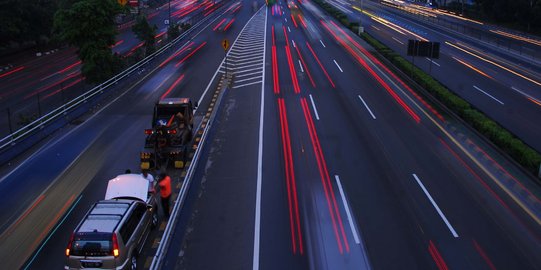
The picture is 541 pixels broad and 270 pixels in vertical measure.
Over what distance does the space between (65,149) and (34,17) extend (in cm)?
3899

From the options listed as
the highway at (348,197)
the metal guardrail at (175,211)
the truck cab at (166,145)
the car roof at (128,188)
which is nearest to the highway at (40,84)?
the truck cab at (166,145)

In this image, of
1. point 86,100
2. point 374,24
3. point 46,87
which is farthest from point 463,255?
point 374,24

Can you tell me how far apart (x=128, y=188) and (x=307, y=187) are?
23.2ft

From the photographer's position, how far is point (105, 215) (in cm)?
1301

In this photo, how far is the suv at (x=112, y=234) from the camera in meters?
12.0

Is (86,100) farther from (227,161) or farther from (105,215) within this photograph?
(105,215)

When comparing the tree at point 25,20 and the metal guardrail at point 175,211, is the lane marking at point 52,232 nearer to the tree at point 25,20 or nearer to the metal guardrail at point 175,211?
the metal guardrail at point 175,211

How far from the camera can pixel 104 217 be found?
1291 centimetres

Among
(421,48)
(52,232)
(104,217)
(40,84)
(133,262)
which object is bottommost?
(52,232)

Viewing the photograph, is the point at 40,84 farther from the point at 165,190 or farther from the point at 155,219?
the point at 155,219

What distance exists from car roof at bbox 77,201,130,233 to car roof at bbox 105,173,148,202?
1.32 metres

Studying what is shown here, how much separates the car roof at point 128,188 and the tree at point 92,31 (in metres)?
23.5

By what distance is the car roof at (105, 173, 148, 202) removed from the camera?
15195mm

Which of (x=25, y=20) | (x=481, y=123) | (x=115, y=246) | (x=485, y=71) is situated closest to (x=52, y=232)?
(x=115, y=246)
